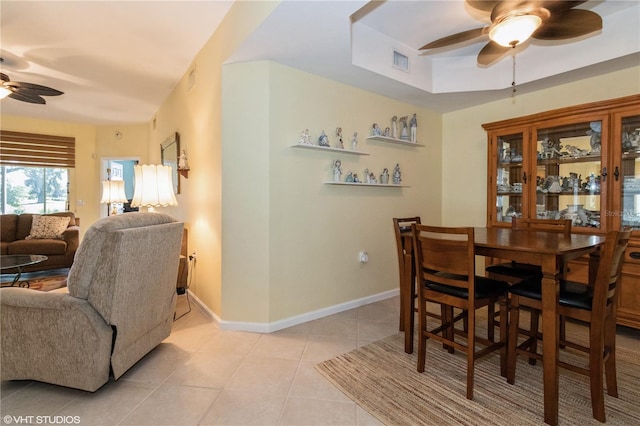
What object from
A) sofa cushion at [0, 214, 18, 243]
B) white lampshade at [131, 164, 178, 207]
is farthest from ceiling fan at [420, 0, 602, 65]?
sofa cushion at [0, 214, 18, 243]

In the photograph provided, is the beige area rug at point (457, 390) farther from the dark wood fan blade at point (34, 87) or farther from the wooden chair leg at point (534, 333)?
the dark wood fan blade at point (34, 87)

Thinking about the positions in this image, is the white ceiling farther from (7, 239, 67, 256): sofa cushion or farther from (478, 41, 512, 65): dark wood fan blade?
(7, 239, 67, 256): sofa cushion

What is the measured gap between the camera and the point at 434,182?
402 cm

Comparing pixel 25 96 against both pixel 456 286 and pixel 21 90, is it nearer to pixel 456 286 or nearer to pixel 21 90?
pixel 21 90

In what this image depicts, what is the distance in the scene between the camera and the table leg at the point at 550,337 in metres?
1.50

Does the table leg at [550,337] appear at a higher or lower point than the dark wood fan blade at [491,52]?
lower

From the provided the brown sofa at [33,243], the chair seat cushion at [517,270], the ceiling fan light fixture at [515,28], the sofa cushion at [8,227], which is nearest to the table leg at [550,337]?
the chair seat cushion at [517,270]

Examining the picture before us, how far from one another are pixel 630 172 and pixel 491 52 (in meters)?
1.63

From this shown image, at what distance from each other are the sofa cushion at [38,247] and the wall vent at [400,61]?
17.3ft

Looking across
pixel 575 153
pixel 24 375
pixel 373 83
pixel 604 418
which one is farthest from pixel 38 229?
pixel 575 153

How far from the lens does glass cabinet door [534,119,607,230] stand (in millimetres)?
2719

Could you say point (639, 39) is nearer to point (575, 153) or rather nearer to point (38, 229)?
point (575, 153)

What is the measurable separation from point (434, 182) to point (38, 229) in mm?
5915

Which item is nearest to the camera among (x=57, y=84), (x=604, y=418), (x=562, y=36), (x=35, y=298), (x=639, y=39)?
(x=604, y=418)
